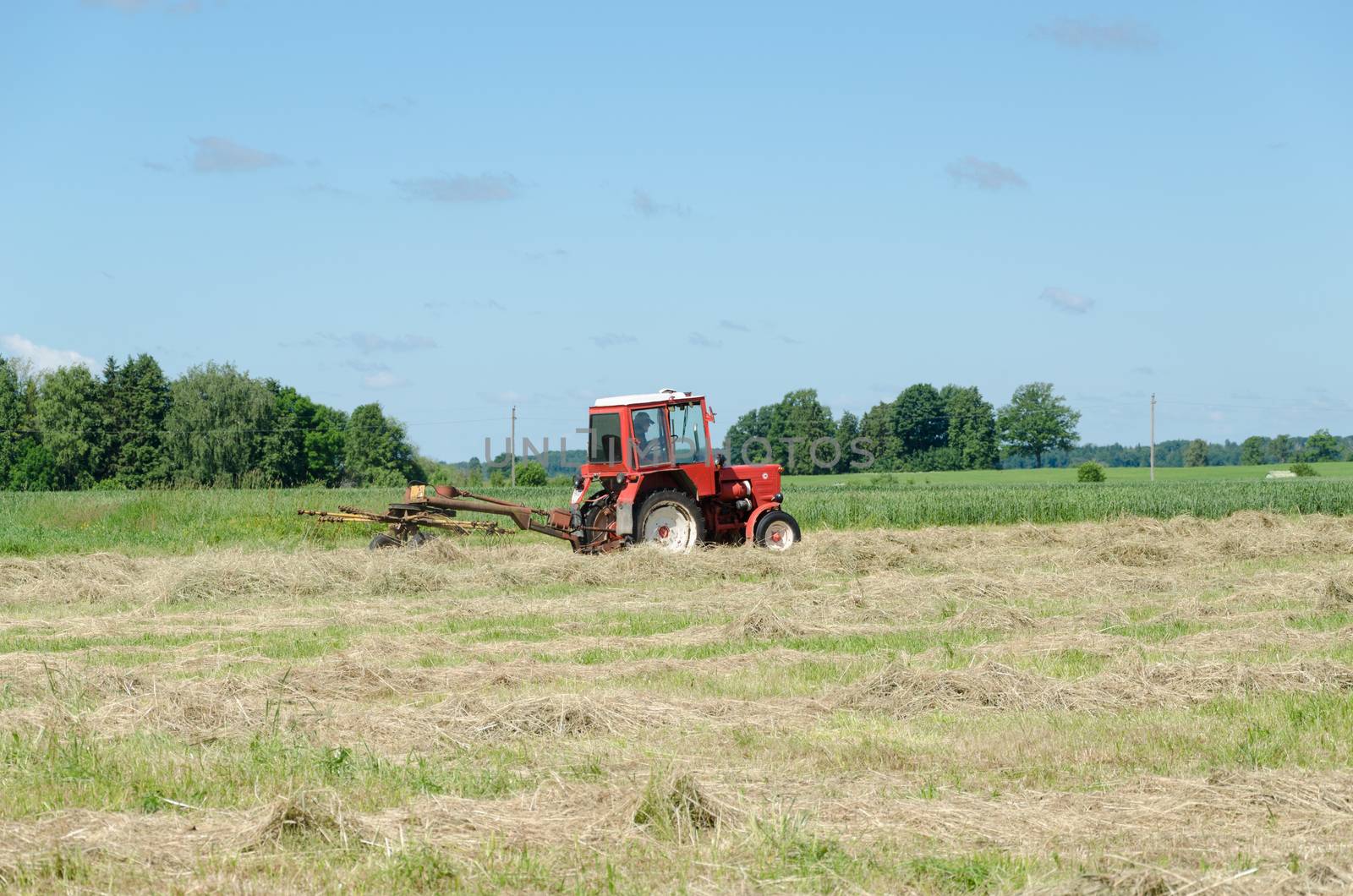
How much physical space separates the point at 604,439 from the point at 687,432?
4.09 ft

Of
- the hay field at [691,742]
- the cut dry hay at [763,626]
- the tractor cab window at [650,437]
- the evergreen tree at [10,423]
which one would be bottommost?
the hay field at [691,742]

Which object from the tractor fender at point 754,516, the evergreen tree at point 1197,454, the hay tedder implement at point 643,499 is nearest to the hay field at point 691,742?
the hay tedder implement at point 643,499

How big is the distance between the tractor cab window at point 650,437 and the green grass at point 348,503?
271 inches

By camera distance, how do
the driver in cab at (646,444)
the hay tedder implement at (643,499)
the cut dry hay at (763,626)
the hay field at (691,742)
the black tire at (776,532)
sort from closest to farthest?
1. the hay field at (691,742)
2. the cut dry hay at (763,626)
3. the hay tedder implement at (643,499)
4. the driver in cab at (646,444)
5. the black tire at (776,532)

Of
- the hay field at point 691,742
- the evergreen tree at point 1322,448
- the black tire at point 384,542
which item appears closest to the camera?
the hay field at point 691,742

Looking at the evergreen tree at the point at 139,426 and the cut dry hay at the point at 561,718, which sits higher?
the evergreen tree at the point at 139,426

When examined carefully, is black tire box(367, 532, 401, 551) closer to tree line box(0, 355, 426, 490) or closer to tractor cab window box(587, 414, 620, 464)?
tractor cab window box(587, 414, 620, 464)

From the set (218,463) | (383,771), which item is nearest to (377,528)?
(383,771)

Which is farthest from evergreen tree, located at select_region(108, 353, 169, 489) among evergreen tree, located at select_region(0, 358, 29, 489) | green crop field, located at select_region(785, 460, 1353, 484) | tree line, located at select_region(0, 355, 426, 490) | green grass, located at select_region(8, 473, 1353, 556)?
green crop field, located at select_region(785, 460, 1353, 484)

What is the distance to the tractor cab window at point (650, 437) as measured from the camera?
18.4 m

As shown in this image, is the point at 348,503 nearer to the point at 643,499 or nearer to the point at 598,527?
the point at 598,527

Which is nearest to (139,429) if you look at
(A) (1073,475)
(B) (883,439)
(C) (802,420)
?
(C) (802,420)

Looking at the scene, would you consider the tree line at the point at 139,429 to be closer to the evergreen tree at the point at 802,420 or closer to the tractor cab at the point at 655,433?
the evergreen tree at the point at 802,420

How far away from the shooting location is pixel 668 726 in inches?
291
